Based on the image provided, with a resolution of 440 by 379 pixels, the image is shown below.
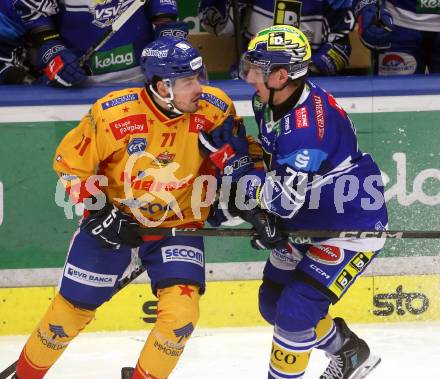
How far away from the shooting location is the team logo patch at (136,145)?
3982 mm

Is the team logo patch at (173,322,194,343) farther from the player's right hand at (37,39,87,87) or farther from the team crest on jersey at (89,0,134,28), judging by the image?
the team crest on jersey at (89,0,134,28)

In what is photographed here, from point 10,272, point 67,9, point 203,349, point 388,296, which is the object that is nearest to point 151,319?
point 203,349

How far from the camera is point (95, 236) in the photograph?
401 cm

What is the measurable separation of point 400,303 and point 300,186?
1.56 metres

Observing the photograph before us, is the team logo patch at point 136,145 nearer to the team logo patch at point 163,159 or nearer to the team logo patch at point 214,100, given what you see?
the team logo patch at point 163,159

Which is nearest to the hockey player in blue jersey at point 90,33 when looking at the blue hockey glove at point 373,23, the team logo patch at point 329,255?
the blue hockey glove at point 373,23

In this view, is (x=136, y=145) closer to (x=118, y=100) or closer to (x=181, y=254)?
(x=118, y=100)

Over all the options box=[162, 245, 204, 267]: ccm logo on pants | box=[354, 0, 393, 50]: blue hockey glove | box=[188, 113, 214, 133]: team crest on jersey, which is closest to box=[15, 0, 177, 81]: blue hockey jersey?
box=[354, 0, 393, 50]: blue hockey glove

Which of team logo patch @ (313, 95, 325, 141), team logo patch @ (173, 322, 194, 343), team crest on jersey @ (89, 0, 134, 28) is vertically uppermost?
team logo patch @ (313, 95, 325, 141)

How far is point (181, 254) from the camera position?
403 centimetres

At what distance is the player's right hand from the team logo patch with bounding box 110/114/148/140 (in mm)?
1014

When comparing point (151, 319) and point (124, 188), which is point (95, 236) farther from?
point (151, 319)

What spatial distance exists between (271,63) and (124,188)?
0.74m

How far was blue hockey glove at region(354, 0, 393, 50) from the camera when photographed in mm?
5090
